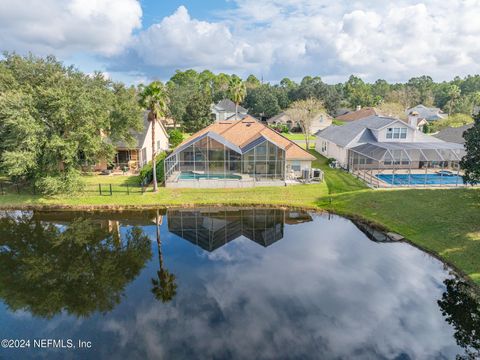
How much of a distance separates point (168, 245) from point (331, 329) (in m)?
10.7

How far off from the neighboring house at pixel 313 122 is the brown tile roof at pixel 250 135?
30556 millimetres

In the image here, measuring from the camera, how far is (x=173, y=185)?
2884 centimetres

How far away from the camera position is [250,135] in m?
35.2

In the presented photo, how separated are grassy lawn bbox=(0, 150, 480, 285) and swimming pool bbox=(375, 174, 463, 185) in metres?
2.42

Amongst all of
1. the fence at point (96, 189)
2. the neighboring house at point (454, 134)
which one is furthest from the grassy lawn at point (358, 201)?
the neighboring house at point (454, 134)

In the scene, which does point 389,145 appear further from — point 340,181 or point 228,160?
point 228,160

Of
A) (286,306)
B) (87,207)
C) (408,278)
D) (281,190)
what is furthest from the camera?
(281,190)

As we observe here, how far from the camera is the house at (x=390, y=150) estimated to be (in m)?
31.5

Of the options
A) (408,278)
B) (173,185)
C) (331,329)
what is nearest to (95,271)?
(331,329)

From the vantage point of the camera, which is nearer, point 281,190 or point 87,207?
point 87,207

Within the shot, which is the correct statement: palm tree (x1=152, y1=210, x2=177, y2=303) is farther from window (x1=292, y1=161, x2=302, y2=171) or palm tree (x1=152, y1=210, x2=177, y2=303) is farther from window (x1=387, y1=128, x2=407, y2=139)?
window (x1=387, y1=128, x2=407, y2=139)

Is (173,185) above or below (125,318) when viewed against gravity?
above

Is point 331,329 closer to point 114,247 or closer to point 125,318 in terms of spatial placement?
point 125,318

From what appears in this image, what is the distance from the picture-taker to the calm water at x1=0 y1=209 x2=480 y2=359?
11.5 meters
